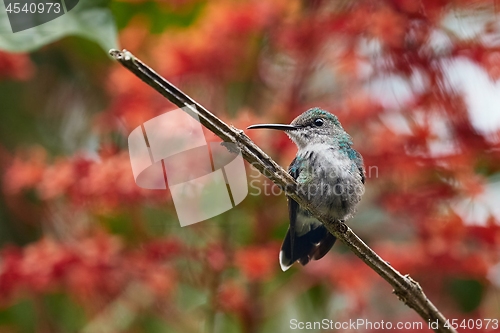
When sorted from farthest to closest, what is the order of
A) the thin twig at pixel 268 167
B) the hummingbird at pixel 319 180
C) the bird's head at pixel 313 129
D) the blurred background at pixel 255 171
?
the blurred background at pixel 255 171 → the bird's head at pixel 313 129 → the hummingbird at pixel 319 180 → the thin twig at pixel 268 167

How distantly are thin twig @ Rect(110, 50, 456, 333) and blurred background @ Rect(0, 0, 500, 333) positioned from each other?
82 centimetres

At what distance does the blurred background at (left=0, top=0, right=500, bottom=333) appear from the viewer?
81.6 inches

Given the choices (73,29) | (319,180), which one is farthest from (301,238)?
(73,29)

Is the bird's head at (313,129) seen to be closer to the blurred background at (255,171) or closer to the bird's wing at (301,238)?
the bird's wing at (301,238)

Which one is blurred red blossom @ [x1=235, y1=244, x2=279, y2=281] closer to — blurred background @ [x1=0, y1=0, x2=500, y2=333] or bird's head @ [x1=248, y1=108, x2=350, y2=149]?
blurred background @ [x1=0, y1=0, x2=500, y2=333]

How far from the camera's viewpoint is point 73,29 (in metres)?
1.79

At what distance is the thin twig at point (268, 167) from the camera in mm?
818

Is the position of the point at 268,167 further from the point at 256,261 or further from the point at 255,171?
the point at 255,171

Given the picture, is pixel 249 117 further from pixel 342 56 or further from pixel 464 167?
pixel 464 167

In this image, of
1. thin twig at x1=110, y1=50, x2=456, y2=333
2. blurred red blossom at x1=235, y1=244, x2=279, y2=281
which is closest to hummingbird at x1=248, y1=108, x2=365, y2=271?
thin twig at x1=110, y1=50, x2=456, y2=333

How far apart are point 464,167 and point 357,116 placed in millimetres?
467

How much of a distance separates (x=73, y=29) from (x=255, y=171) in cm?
98

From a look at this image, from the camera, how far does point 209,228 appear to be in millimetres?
2475

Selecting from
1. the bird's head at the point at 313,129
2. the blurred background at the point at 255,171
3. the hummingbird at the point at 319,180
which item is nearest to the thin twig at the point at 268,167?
the hummingbird at the point at 319,180
